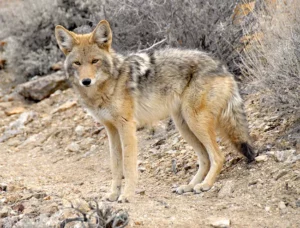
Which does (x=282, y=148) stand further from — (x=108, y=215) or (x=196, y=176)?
(x=108, y=215)

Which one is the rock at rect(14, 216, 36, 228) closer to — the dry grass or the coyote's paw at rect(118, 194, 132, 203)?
the coyote's paw at rect(118, 194, 132, 203)

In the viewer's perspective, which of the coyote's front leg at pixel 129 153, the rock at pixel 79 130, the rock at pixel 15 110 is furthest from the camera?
the rock at pixel 15 110

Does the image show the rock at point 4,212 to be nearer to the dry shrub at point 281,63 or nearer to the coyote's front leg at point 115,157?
the coyote's front leg at point 115,157

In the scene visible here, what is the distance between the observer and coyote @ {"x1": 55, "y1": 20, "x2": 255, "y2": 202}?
5707mm

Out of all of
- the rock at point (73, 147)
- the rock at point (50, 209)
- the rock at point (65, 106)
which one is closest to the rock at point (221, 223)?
the rock at point (50, 209)

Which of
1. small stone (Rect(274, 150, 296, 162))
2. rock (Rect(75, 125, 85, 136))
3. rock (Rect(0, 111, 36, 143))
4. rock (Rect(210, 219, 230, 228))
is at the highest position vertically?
rock (Rect(210, 219, 230, 228))

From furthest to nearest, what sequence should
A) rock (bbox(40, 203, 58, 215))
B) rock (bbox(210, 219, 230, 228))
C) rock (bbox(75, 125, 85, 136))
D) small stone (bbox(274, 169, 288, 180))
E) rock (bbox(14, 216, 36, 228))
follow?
rock (bbox(75, 125, 85, 136)), small stone (bbox(274, 169, 288, 180)), rock (bbox(40, 203, 58, 215)), rock (bbox(210, 219, 230, 228)), rock (bbox(14, 216, 36, 228))

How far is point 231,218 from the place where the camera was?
4656 millimetres

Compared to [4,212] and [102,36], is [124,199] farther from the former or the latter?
[102,36]

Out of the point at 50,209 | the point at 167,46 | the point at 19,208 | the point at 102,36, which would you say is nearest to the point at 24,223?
the point at 50,209

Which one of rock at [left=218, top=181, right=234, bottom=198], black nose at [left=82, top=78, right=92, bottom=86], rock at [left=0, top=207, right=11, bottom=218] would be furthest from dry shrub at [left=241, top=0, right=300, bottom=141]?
rock at [left=0, top=207, right=11, bottom=218]

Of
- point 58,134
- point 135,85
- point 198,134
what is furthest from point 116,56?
point 58,134

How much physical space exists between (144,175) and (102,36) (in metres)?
2.02

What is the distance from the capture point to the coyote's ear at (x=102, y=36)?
19.1ft
